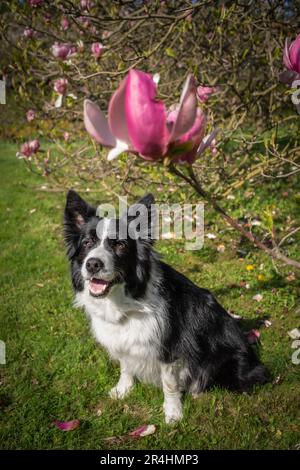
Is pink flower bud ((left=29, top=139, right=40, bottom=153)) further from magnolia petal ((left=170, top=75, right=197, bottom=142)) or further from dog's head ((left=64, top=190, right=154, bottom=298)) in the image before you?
magnolia petal ((left=170, top=75, right=197, bottom=142))

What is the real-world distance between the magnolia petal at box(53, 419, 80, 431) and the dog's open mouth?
0.93 m

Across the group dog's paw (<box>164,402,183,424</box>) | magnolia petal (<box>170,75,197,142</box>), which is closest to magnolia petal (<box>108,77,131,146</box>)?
magnolia petal (<box>170,75,197,142</box>)

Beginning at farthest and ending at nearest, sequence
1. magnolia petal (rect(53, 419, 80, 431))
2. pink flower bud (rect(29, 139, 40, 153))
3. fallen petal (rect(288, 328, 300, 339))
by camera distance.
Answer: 1. pink flower bud (rect(29, 139, 40, 153))
2. fallen petal (rect(288, 328, 300, 339))
3. magnolia petal (rect(53, 419, 80, 431))

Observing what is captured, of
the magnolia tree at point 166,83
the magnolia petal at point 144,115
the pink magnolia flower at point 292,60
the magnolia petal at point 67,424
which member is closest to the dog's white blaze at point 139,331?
the magnolia petal at point 67,424

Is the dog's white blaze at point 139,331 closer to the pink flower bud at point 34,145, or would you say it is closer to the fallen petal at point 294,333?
the fallen petal at point 294,333

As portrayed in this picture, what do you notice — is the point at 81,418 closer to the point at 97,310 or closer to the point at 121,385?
the point at 121,385

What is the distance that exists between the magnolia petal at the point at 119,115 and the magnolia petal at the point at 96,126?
0.03m

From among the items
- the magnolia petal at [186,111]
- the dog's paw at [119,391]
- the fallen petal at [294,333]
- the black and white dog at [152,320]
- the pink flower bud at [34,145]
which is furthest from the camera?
the pink flower bud at [34,145]

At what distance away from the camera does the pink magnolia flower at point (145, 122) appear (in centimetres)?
79

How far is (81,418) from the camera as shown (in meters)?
2.69

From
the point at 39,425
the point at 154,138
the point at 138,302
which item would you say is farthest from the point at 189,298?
the point at 154,138

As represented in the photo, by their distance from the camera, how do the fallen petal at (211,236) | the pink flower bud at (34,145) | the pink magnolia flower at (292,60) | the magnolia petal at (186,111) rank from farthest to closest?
the fallen petal at (211,236)
the pink flower bud at (34,145)
the pink magnolia flower at (292,60)
the magnolia petal at (186,111)

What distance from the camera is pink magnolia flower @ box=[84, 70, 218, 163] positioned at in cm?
79
